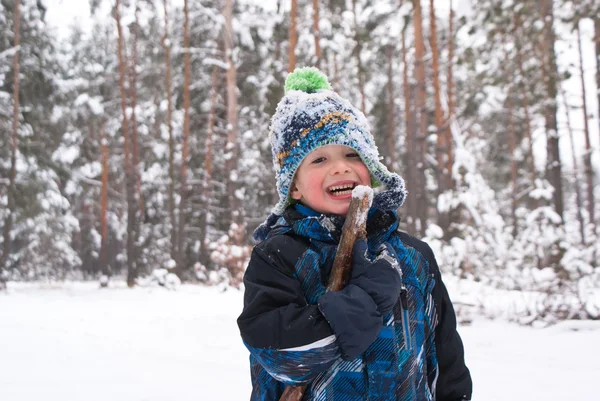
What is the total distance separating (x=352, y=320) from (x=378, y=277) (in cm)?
16

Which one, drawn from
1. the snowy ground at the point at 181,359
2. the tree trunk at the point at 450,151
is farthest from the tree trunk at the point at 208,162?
the snowy ground at the point at 181,359

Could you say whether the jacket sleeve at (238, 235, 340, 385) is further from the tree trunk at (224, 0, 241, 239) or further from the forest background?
the tree trunk at (224, 0, 241, 239)

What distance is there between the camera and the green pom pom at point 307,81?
1896 mm

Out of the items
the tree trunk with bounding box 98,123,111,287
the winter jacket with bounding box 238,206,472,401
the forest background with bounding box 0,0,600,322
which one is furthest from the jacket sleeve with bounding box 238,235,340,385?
the tree trunk with bounding box 98,123,111,287

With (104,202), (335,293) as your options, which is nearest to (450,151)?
(335,293)

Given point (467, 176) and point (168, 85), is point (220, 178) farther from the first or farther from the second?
point (467, 176)

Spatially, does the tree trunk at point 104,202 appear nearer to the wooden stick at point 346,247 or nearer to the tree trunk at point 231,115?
the tree trunk at point 231,115

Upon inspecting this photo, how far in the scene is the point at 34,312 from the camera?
790 cm

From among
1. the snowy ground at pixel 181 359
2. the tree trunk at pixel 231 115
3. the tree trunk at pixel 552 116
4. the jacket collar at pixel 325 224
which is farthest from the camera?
the tree trunk at pixel 231 115

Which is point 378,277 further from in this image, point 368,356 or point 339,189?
point 339,189

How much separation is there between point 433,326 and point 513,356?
130 inches

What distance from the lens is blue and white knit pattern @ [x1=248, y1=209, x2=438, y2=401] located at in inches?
54.7

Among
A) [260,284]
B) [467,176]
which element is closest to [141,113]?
[467,176]

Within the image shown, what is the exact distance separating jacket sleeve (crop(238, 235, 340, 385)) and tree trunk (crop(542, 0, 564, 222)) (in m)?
11.4
